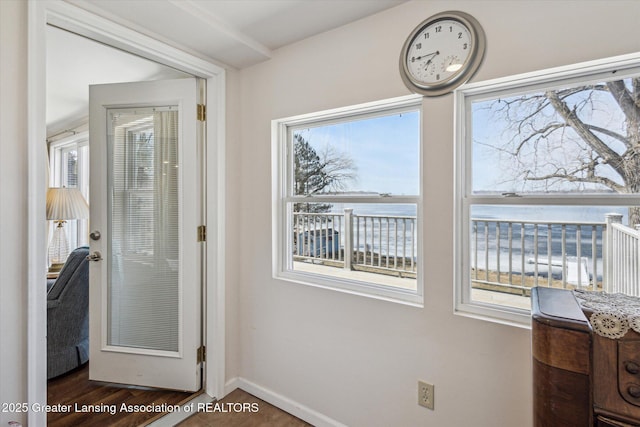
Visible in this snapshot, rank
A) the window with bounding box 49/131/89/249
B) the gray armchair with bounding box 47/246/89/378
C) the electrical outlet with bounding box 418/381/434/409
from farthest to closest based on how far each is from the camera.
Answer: the window with bounding box 49/131/89/249 → the gray armchair with bounding box 47/246/89/378 → the electrical outlet with bounding box 418/381/434/409

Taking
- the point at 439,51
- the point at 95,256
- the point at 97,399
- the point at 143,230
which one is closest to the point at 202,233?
the point at 143,230

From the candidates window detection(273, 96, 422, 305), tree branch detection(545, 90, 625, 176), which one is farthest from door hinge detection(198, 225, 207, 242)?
tree branch detection(545, 90, 625, 176)

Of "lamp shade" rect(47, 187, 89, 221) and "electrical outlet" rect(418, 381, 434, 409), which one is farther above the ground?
"lamp shade" rect(47, 187, 89, 221)

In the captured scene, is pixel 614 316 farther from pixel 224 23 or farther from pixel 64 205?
pixel 64 205

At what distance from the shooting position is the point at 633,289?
1203 millimetres

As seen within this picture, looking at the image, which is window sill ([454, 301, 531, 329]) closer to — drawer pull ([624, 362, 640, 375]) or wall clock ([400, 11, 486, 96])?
drawer pull ([624, 362, 640, 375])

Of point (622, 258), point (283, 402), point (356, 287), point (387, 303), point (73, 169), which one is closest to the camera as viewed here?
point (622, 258)

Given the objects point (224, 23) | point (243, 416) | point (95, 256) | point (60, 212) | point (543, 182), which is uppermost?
point (224, 23)

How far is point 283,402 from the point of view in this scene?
6.73 feet

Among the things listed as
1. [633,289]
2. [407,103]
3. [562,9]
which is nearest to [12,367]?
[407,103]

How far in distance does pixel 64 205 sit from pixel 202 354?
2.32 m

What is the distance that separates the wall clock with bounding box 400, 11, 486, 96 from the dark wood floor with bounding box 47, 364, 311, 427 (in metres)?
2.08

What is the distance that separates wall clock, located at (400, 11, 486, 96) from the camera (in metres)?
1.39

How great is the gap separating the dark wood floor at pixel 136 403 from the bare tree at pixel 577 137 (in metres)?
1.93
